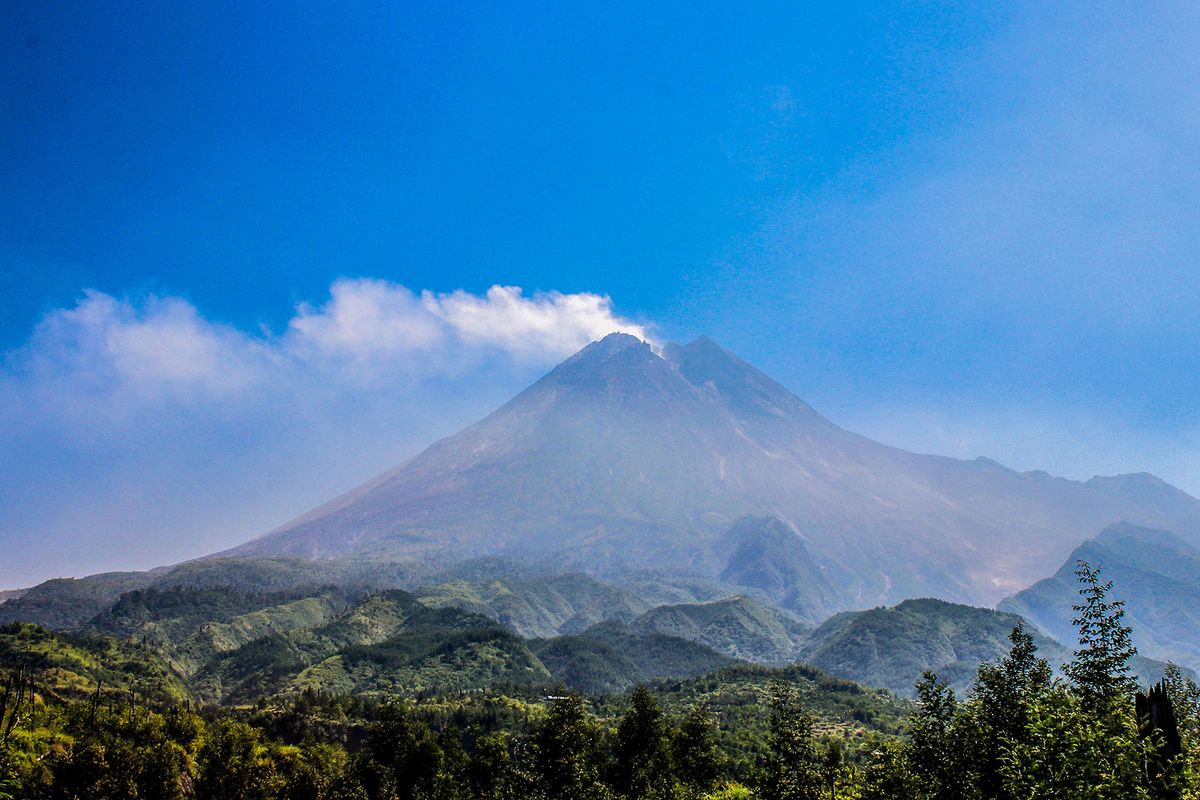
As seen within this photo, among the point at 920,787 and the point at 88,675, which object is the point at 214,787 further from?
the point at 88,675

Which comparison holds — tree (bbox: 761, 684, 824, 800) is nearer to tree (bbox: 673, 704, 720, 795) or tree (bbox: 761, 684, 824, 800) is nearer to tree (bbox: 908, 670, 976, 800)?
tree (bbox: 908, 670, 976, 800)

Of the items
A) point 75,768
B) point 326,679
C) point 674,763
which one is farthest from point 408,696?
point 674,763

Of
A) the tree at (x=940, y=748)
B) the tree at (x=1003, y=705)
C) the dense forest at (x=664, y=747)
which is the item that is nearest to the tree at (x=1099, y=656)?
the dense forest at (x=664, y=747)

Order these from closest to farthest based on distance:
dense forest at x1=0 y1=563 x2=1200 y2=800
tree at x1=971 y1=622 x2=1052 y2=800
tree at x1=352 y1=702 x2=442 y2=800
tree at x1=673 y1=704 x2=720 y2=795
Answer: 1. dense forest at x1=0 y1=563 x2=1200 y2=800
2. tree at x1=971 y1=622 x2=1052 y2=800
3. tree at x1=673 y1=704 x2=720 y2=795
4. tree at x1=352 y1=702 x2=442 y2=800

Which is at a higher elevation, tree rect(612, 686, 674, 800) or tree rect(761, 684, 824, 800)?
tree rect(761, 684, 824, 800)

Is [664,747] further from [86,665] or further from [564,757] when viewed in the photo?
[86,665]

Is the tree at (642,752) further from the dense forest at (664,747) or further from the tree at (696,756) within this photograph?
the tree at (696,756)

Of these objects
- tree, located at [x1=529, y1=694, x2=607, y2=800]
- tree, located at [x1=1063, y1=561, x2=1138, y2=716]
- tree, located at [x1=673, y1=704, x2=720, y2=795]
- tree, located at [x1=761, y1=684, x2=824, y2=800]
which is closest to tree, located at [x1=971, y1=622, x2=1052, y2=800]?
tree, located at [x1=1063, y1=561, x2=1138, y2=716]

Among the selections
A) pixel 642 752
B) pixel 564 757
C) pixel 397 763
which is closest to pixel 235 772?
pixel 397 763
